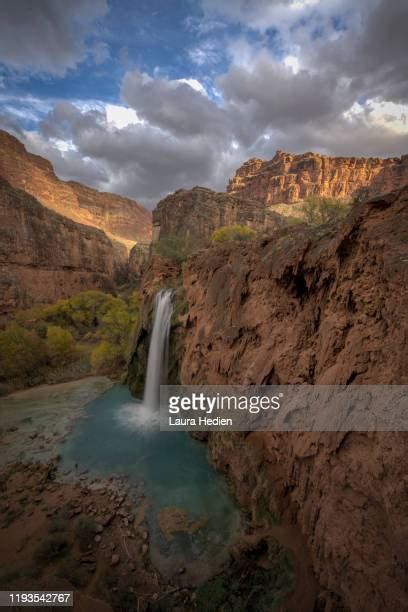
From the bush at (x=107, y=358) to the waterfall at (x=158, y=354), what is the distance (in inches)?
283

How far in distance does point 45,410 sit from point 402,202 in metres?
18.7

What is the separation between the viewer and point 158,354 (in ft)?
52.6

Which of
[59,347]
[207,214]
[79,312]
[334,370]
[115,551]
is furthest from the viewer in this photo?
[207,214]

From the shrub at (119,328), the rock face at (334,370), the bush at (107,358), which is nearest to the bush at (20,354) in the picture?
the bush at (107,358)

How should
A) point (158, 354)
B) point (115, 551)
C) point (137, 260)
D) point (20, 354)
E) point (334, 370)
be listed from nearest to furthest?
1. point (334, 370)
2. point (115, 551)
3. point (158, 354)
4. point (20, 354)
5. point (137, 260)

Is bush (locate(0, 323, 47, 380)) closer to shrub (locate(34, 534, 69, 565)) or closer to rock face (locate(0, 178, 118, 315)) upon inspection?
shrub (locate(34, 534, 69, 565))

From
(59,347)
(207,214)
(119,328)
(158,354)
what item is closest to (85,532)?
(158,354)

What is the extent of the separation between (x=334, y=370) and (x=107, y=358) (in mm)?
20415

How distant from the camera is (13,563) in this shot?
6297 millimetres

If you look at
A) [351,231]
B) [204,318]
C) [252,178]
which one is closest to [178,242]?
[204,318]

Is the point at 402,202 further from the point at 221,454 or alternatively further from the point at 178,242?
the point at 178,242

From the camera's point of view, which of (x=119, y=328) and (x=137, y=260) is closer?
(x=119, y=328)

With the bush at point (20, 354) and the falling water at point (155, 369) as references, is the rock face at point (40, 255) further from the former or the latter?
the falling water at point (155, 369)

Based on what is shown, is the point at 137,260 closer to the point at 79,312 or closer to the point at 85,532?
the point at 79,312
